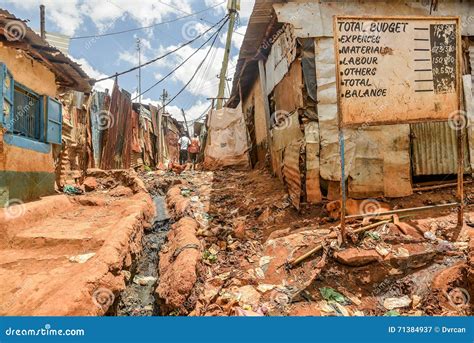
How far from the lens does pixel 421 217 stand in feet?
13.8

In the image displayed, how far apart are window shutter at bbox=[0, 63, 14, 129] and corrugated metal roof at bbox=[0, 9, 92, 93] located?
509 mm

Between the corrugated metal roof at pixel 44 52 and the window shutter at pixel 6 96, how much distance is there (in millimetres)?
509

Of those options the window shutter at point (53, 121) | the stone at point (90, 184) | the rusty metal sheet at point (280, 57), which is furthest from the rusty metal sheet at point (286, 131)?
the stone at point (90, 184)

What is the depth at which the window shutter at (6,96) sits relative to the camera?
176 inches

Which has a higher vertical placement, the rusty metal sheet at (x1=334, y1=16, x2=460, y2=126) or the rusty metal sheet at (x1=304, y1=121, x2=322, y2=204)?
the rusty metal sheet at (x1=334, y1=16, x2=460, y2=126)

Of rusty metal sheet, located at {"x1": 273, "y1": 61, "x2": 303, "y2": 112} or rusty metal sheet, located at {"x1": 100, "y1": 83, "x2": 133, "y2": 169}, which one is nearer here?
rusty metal sheet, located at {"x1": 273, "y1": 61, "x2": 303, "y2": 112}

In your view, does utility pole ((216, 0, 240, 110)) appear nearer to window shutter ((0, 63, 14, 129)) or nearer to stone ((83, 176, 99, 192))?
stone ((83, 176, 99, 192))

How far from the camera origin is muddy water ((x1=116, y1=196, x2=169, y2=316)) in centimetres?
328

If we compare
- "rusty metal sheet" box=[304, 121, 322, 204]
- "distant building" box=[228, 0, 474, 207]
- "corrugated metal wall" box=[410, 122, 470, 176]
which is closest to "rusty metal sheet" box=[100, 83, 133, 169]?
"distant building" box=[228, 0, 474, 207]

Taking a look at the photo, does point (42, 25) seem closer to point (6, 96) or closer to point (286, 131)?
point (6, 96)

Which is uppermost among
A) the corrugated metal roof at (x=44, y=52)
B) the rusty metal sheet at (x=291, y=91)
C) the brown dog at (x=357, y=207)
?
the corrugated metal roof at (x=44, y=52)

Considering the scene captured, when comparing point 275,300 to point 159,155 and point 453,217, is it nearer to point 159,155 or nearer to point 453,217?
point 453,217

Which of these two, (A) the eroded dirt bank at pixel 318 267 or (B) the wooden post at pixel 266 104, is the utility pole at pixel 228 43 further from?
(A) the eroded dirt bank at pixel 318 267

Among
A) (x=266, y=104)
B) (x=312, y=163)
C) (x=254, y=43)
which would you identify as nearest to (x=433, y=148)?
(x=312, y=163)
